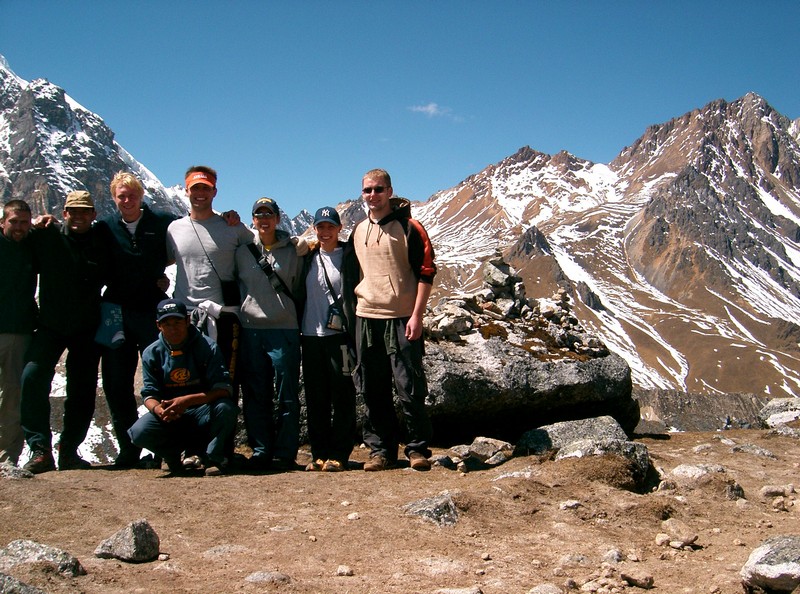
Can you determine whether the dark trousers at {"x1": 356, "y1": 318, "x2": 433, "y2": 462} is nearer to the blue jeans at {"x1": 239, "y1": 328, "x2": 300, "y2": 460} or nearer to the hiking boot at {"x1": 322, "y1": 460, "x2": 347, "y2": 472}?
the hiking boot at {"x1": 322, "y1": 460, "x2": 347, "y2": 472}

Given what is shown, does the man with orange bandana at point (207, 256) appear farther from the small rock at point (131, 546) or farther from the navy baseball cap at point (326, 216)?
the small rock at point (131, 546)

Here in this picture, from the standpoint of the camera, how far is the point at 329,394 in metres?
10.2

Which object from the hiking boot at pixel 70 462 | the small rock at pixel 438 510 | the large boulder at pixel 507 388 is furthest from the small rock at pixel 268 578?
the large boulder at pixel 507 388

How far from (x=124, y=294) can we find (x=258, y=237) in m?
2.16

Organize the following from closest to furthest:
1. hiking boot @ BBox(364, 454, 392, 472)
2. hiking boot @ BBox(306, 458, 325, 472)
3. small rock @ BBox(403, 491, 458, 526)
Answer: small rock @ BBox(403, 491, 458, 526)
hiking boot @ BBox(364, 454, 392, 472)
hiking boot @ BBox(306, 458, 325, 472)

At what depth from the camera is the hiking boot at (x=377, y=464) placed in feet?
31.4

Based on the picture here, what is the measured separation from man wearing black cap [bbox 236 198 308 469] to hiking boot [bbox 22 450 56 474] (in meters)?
2.86

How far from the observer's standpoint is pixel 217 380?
9180 millimetres

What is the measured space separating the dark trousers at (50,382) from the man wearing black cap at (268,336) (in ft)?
7.73

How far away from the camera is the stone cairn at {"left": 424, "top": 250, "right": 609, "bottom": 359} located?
1347 centimetres

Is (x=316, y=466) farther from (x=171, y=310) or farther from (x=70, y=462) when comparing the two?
(x=70, y=462)

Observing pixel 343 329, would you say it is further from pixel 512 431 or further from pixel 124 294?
pixel 512 431

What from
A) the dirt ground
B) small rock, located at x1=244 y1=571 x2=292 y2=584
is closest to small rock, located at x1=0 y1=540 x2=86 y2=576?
the dirt ground

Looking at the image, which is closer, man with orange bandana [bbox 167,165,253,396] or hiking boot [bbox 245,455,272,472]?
man with orange bandana [bbox 167,165,253,396]
